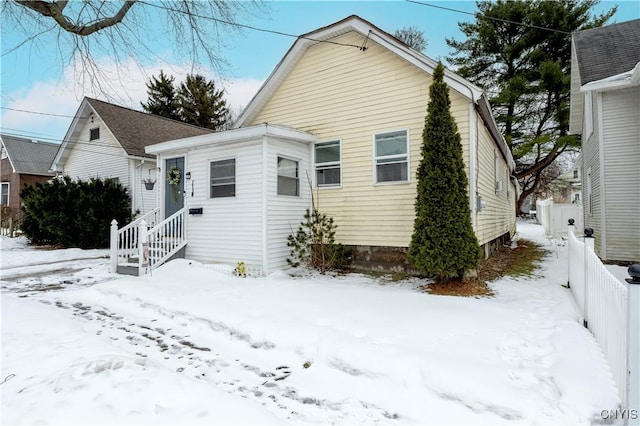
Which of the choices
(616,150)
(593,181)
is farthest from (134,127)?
(593,181)

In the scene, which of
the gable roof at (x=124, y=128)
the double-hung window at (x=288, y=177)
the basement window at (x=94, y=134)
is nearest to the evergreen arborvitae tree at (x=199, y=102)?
the gable roof at (x=124, y=128)

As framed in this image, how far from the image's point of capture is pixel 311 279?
7672 mm

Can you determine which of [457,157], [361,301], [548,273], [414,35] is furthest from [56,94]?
[414,35]

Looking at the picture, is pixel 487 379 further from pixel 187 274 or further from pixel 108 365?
pixel 187 274

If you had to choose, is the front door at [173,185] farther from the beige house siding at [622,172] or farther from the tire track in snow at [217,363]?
the beige house siding at [622,172]

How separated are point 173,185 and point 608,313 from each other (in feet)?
31.8

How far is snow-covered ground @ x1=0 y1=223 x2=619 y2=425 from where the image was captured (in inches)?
106

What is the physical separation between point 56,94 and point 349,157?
269 inches

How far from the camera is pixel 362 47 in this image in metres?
8.40

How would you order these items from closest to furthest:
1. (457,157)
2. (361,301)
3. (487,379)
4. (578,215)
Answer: (487,379)
(361,301)
(457,157)
(578,215)

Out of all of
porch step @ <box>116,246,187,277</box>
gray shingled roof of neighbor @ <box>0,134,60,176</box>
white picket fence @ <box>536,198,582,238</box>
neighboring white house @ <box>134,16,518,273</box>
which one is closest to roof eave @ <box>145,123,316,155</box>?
neighboring white house @ <box>134,16,518,273</box>

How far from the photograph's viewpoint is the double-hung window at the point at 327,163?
28.9 ft

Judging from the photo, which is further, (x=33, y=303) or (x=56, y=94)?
(x=56, y=94)

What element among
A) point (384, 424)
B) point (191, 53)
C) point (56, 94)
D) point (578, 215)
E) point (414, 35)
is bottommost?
point (384, 424)
